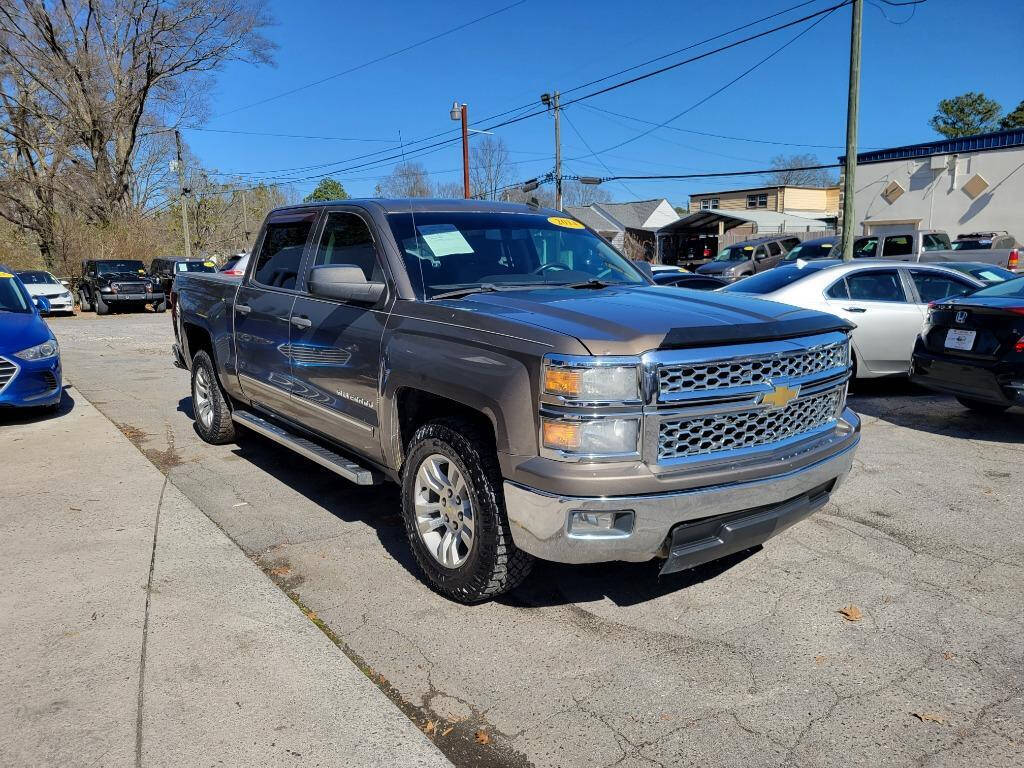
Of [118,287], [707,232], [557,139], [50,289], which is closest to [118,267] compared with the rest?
[118,287]

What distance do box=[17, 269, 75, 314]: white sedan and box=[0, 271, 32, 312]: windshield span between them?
16.2m

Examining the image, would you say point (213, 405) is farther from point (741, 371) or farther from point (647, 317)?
point (741, 371)

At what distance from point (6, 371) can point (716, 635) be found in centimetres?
712

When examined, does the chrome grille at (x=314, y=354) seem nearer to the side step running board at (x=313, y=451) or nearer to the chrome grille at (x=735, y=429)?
the side step running board at (x=313, y=451)

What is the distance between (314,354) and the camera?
4.71 m

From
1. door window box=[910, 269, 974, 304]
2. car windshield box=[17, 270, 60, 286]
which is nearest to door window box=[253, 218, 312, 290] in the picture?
door window box=[910, 269, 974, 304]

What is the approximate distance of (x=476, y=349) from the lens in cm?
340

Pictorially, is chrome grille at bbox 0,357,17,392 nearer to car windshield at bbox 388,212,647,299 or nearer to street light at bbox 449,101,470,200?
car windshield at bbox 388,212,647,299

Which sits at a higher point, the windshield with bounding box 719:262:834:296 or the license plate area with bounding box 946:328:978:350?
the windshield with bounding box 719:262:834:296

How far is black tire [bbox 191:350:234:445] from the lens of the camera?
6.55 meters

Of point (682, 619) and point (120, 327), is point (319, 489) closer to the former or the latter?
point (682, 619)

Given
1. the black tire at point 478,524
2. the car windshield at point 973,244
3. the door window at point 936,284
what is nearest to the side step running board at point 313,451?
the black tire at point 478,524

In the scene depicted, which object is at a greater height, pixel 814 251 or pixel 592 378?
pixel 814 251

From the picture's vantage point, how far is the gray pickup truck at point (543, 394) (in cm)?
→ 306
